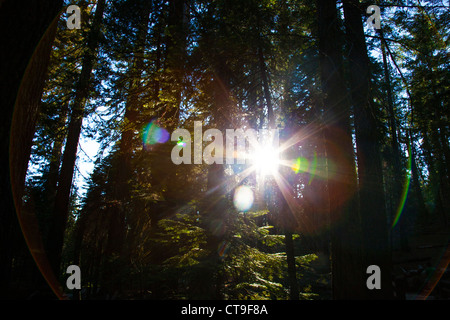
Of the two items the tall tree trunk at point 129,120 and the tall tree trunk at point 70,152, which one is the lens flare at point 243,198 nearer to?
the tall tree trunk at point 129,120

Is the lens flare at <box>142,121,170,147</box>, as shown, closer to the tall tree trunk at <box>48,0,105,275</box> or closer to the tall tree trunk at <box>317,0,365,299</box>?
the tall tree trunk at <box>48,0,105,275</box>

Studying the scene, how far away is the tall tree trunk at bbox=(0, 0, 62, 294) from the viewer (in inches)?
96.8

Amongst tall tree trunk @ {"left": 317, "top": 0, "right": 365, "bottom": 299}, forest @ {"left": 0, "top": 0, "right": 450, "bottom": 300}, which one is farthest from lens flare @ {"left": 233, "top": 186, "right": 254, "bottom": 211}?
tall tree trunk @ {"left": 317, "top": 0, "right": 365, "bottom": 299}

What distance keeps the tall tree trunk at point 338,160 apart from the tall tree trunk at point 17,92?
5247 millimetres

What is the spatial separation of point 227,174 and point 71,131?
8514 mm

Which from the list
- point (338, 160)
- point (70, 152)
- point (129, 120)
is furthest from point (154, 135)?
point (70, 152)

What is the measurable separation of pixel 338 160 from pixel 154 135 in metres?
5.37

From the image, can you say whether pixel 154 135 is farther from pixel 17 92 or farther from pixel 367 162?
pixel 367 162

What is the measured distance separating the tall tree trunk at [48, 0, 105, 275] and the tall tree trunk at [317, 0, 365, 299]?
619 centimetres

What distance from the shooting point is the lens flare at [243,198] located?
18.1 feet

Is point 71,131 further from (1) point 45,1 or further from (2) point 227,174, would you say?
(1) point 45,1

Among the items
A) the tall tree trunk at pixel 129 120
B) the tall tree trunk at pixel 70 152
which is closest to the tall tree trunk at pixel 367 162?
the tall tree trunk at pixel 129 120

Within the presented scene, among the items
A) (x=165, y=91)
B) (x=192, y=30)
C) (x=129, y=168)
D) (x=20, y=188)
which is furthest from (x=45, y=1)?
(x=129, y=168)

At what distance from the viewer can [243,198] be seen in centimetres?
622
